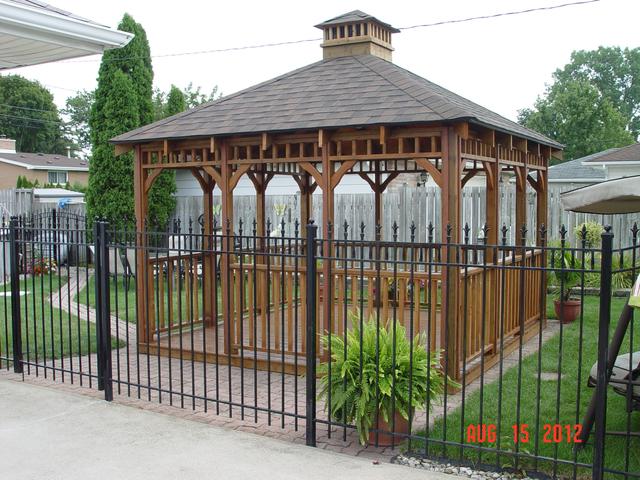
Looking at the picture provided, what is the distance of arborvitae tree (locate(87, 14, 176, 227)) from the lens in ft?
54.6

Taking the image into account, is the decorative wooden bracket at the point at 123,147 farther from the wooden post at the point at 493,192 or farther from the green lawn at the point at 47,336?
the wooden post at the point at 493,192

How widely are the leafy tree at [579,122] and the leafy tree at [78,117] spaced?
134 feet

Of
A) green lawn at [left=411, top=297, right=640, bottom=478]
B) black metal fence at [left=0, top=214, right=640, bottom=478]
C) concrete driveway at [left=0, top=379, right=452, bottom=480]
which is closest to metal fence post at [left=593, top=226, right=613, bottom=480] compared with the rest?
black metal fence at [left=0, top=214, right=640, bottom=478]

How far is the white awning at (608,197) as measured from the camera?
4387 millimetres

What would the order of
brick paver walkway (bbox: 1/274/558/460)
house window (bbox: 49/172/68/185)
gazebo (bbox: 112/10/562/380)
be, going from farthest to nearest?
house window (bbox: 49/172/68/185) < gazebo (bbox: 112/10/562/380) < brick paver walkway (bbox: 1/274/558/460)

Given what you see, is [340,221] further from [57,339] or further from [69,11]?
[69,11]

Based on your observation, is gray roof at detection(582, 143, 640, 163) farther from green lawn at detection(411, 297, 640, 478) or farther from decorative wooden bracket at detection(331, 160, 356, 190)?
decorative wooden bracket at detection(331, 160, 356, 190)

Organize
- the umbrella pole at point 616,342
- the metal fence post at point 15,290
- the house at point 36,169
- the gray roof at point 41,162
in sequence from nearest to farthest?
the umbrella pole at point 616,342, the metal fence post at point 15,290, the gray roof at point 41,162, the house at point 36,169

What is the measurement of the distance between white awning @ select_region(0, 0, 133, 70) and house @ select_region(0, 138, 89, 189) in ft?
119

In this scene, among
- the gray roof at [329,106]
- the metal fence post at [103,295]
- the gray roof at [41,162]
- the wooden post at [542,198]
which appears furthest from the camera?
the gray roof at [41,162]

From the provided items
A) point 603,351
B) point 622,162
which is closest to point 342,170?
point 603,351

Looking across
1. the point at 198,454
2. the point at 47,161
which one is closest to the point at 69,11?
the point at 198,454

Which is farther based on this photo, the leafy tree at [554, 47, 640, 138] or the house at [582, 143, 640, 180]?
the leafy tree at [554, 47, 640, 138]

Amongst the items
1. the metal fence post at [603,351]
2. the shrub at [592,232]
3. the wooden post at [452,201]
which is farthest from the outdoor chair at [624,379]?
the shrub at [592,232]
